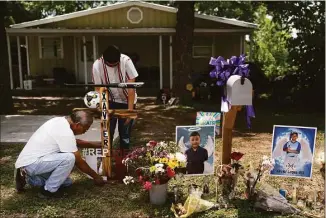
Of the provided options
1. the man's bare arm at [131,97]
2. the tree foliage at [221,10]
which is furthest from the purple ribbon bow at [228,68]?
the tree foliage at [221,10]

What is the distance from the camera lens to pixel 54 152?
400 centimetres

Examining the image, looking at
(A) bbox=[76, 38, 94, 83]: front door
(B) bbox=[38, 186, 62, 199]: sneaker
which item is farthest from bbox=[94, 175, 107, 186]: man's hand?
(A) bbox=[76, 38, 94, 83]: front door

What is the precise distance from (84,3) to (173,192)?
30.6 m

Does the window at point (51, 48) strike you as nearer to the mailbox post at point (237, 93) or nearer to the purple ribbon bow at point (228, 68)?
the purple ribbon bow at point (228, 68)

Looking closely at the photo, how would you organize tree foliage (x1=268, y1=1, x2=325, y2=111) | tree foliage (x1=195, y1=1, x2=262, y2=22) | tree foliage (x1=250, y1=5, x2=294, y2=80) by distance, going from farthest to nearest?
tree foliage (x1=195, y1=1, x2=262, y2=22) → tree foliage (x1=250, y1=5, x2=294, y2=80) → tree foliage (x1=268, y1=1, x2=325, y2=111)

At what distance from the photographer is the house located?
48.7 feet

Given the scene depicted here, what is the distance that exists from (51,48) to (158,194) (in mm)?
14564

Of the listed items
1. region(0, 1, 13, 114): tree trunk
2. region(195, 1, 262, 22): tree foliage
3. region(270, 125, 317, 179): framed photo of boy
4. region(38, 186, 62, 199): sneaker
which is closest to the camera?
region(270, 125, 317, 179): framed photo of boy

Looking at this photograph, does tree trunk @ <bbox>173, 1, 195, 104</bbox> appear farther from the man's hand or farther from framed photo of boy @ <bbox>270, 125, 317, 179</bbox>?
framed photo of boy @ <bbox>270, 125, 317, 179</bbox>

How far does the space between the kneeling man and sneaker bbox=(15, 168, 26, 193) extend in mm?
100

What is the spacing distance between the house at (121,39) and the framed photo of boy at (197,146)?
10593 millimetres

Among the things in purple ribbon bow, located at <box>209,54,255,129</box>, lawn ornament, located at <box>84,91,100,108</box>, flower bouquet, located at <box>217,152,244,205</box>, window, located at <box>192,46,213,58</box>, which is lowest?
flower bouquet, located at <box>217,152,244,205</box>

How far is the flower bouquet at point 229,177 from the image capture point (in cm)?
390

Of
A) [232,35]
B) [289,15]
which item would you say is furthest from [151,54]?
[289,15]
